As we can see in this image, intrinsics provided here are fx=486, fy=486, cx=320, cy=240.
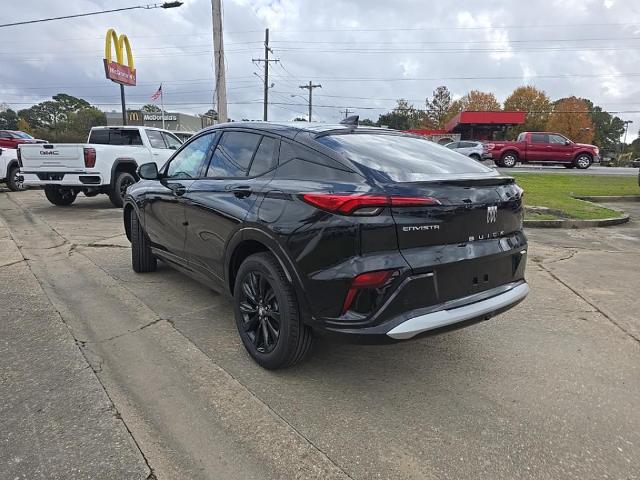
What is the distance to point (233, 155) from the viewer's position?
377cm

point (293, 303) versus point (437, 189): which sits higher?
point (437, 189)

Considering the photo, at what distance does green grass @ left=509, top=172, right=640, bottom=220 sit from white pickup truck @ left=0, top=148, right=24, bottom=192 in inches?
529

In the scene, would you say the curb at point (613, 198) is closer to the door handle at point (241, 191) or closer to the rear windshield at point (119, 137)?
the rear windshield at point (119, 137)

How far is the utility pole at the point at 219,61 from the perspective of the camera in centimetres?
1692

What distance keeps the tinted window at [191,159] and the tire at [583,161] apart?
2415 centimetres

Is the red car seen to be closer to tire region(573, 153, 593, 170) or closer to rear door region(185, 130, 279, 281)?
rear door region(185, 130, 279, 281)

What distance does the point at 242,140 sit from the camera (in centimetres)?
374

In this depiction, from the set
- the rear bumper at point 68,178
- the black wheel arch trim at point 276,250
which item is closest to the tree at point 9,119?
the rear bumper at point 68,178

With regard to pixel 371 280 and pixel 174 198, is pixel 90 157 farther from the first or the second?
pixel 371 280

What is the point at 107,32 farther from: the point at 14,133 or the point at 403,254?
the point at 403,254

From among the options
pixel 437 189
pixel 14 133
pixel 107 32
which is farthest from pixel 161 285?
pixel 107 32

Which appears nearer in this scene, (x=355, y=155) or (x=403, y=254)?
(x=403, y=254)

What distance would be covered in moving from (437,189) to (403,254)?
1.47 feet

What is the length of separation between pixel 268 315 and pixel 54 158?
9173 mm
